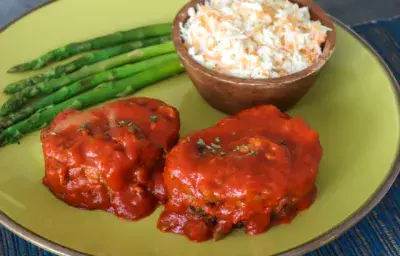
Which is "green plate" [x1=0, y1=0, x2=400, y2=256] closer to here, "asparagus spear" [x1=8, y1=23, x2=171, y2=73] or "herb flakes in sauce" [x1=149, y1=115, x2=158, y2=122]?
"asparagus spear" [x1=8, y1=23, x2=171, y2=73]

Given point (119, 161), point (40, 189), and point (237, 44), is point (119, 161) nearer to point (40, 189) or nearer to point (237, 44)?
point (40, 189)

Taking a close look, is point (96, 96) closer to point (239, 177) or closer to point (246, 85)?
point (246, 85)

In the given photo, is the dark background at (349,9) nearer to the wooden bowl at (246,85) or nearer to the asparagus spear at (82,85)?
the wooden bowl at (246,85)

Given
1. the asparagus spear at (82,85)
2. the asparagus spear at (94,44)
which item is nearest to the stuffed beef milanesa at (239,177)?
the asparagus spear at (82,85)

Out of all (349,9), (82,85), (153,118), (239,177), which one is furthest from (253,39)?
(349,9)

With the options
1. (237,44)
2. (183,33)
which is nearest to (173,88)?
(183,33)

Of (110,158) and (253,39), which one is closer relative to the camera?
(110,158)

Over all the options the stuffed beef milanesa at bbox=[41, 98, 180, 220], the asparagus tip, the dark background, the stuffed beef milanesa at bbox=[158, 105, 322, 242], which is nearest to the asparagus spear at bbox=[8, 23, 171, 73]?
the asparagus tip
